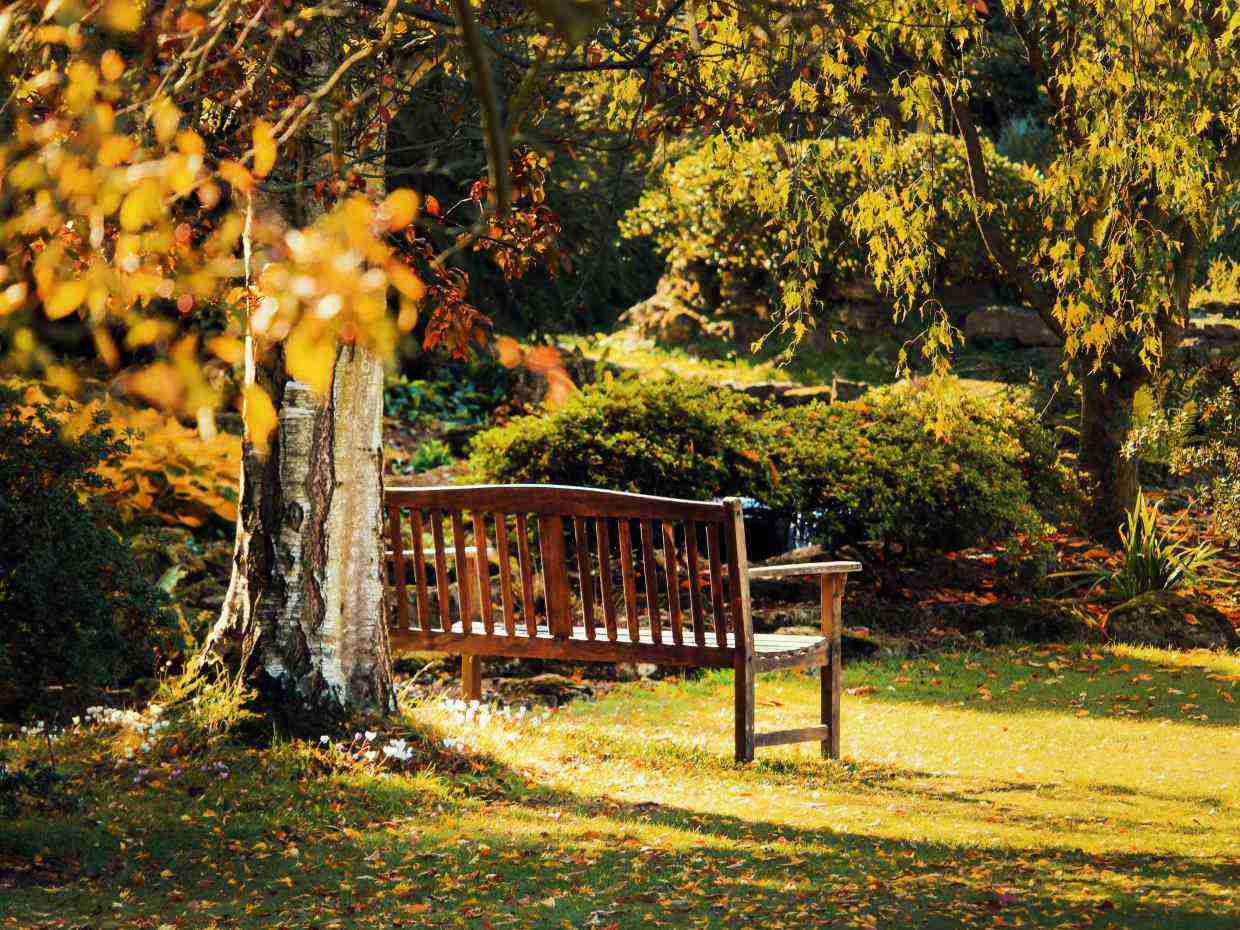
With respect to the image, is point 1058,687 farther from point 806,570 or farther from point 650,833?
point 650,833

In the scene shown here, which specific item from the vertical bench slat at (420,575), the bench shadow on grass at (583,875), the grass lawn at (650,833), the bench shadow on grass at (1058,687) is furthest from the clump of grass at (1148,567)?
the bench shadow on grass at (583,875)

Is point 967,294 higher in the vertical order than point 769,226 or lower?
lower

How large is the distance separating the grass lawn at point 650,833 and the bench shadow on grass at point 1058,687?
1.31ft

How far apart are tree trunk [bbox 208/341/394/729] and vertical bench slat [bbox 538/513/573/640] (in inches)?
38.1

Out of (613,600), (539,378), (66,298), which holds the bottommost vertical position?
(613,600)

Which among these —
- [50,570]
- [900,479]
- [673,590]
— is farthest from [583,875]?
[900,479]

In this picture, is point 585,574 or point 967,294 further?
point 967,294

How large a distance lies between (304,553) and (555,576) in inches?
52.8

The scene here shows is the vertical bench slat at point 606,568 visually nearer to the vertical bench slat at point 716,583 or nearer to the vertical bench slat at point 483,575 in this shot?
the vertical bench slat at point 716,583

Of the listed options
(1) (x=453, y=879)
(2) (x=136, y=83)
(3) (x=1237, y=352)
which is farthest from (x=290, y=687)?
(3) (x=1237, y=352)

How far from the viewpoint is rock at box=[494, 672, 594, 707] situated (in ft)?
29.8

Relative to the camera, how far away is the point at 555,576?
6918 millimetres

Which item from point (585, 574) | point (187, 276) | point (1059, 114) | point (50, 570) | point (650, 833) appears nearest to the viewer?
point (187, 276)

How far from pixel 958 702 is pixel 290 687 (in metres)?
4.42
